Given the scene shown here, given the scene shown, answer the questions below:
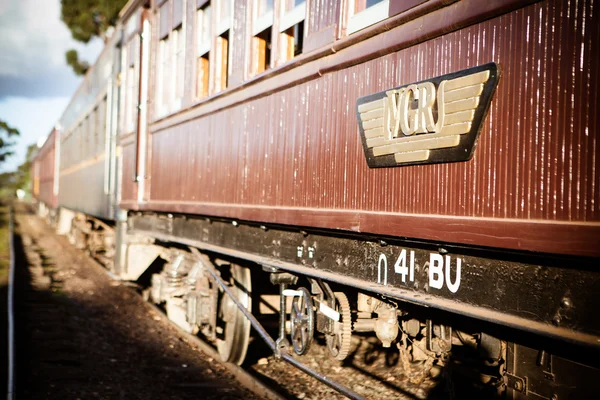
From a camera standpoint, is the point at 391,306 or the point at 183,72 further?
the point at 183,72

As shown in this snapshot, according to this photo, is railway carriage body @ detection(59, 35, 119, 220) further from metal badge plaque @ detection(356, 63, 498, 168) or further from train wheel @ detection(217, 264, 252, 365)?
metal badge plaque @ detection(356, 63, 498, 168)

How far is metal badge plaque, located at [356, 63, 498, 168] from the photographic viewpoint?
245 cm

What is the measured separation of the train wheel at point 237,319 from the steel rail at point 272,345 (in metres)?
0.22

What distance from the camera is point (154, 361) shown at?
609 centimetres

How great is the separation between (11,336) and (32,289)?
3664mm

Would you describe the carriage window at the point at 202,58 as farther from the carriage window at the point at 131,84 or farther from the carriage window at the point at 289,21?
the carriage window at the point at 131,84

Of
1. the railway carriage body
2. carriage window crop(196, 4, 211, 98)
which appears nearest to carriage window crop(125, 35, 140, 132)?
the railway carriage body

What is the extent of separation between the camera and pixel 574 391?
2316 millimetres

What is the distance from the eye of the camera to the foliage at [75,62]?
37.8 meters

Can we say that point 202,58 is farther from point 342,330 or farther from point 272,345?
point 342,330

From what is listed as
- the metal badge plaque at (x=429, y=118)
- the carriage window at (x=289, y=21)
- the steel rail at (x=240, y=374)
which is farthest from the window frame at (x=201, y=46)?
the metal badge plaque at (x=429, y=118)

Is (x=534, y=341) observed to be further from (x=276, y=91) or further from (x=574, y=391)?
(x=276, y=91)

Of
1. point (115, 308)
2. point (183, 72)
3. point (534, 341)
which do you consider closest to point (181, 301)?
point (115, 308)

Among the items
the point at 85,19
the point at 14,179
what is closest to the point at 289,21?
the point at 85,19
